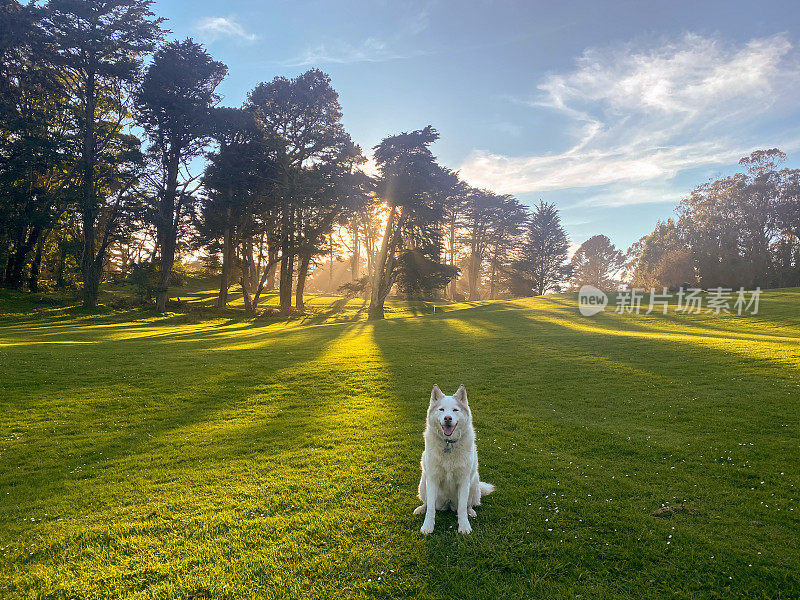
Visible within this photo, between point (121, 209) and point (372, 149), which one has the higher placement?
point (372, 149)

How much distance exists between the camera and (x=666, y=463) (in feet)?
28.8

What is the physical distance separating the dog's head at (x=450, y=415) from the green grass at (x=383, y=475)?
5.20 ft

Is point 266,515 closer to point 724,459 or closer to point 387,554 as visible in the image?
point 387,554

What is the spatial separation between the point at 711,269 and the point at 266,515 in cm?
7007

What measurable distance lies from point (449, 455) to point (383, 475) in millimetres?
Result: 2942

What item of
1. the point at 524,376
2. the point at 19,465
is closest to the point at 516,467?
the point at 524,376

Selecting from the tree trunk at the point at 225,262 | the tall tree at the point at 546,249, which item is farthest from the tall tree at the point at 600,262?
the tree trunk at the point at 225,262

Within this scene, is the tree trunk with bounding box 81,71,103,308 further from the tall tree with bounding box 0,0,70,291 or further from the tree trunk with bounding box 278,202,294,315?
the tree trunk with bounding box 278,202,294,315

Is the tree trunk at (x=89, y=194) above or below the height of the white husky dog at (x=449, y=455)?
above

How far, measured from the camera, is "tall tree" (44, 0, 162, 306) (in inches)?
1561

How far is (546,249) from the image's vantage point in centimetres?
8131

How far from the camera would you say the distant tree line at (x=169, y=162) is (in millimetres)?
40656

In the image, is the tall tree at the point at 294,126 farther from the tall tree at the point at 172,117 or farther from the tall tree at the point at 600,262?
the tall tree at the point at 600,262

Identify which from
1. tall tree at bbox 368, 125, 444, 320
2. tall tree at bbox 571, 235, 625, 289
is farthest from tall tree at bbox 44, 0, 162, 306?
tall tree at bbox 571, 235, 625, 289
